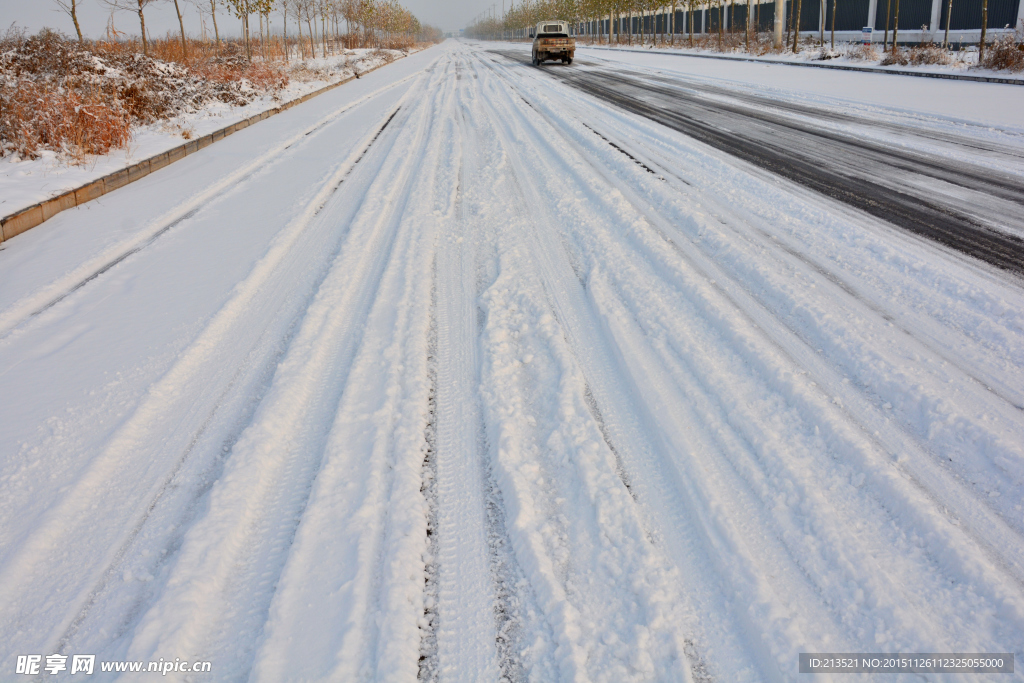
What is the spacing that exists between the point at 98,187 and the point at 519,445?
830 centimetres

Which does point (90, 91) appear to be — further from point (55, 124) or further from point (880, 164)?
point (880, 164)

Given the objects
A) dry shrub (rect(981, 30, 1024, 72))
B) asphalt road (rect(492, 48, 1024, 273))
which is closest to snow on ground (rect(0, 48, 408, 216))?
asphalt road (rect(492, 48, 1024, 273))

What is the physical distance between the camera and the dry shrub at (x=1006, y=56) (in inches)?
585

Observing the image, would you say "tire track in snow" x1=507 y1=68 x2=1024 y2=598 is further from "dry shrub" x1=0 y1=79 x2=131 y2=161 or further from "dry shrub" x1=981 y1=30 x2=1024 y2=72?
"dry shrub" x1=981 y1=30 x2=1024 y2=72

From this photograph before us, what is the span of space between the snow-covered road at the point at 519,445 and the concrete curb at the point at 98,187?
1.66 ft

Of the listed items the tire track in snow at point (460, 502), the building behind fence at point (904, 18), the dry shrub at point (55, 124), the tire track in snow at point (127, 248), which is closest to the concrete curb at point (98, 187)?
the dry shrub at point (55, 124)

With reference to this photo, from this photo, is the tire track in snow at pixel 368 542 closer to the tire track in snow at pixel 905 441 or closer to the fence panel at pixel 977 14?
the tire track in snow at pixel 905 441

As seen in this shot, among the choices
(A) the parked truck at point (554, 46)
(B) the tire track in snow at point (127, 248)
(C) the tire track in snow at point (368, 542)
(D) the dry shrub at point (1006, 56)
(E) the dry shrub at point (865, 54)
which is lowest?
(C) the tire track in snow at point (368, 542)

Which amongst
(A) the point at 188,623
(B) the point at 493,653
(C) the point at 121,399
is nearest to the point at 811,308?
(B) the point at 493,653

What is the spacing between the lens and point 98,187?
26.8 feet

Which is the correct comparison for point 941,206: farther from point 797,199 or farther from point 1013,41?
point 1013,41

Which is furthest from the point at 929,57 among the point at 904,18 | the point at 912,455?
the point at 912,455

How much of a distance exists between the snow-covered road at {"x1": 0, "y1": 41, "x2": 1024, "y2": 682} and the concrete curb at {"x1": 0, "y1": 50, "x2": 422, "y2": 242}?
1.66 feet

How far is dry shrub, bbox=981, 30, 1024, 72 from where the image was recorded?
14.9m
